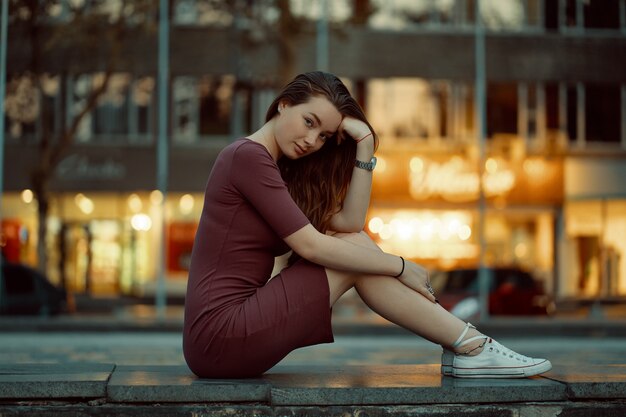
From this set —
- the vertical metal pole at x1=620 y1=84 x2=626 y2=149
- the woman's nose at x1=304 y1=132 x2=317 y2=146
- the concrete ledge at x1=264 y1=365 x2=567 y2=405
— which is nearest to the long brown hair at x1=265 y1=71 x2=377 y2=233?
the woman's nose at x1=304 y1=132 x2=317 y2=146

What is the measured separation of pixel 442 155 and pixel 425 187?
105 cm

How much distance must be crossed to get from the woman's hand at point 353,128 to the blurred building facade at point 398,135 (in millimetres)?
26926

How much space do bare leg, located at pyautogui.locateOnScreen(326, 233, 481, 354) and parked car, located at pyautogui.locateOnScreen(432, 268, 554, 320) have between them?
54.5ft

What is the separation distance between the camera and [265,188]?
466 cm

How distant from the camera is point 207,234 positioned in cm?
475

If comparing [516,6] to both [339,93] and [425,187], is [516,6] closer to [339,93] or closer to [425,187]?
[425,187]

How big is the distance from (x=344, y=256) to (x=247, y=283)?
1.43 ft

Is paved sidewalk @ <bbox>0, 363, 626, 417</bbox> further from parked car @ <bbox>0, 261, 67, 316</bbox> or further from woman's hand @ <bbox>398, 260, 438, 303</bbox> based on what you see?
parked car @ <bbox>0, 261, 67, 316</bbox>

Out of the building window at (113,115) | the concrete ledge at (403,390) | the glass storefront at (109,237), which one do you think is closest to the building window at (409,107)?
the glass storefront at (109,237)

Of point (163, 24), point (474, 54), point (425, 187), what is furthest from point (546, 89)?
point (163, 24)

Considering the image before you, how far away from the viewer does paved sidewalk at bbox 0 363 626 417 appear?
14.1 ft

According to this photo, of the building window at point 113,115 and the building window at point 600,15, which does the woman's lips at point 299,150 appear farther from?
the building window at point 600,15

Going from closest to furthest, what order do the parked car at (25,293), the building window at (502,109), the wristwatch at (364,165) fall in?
the wristwatch at (364,165), the parked car at (25,293), the building window at (502,109)

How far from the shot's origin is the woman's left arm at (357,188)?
4914mm
